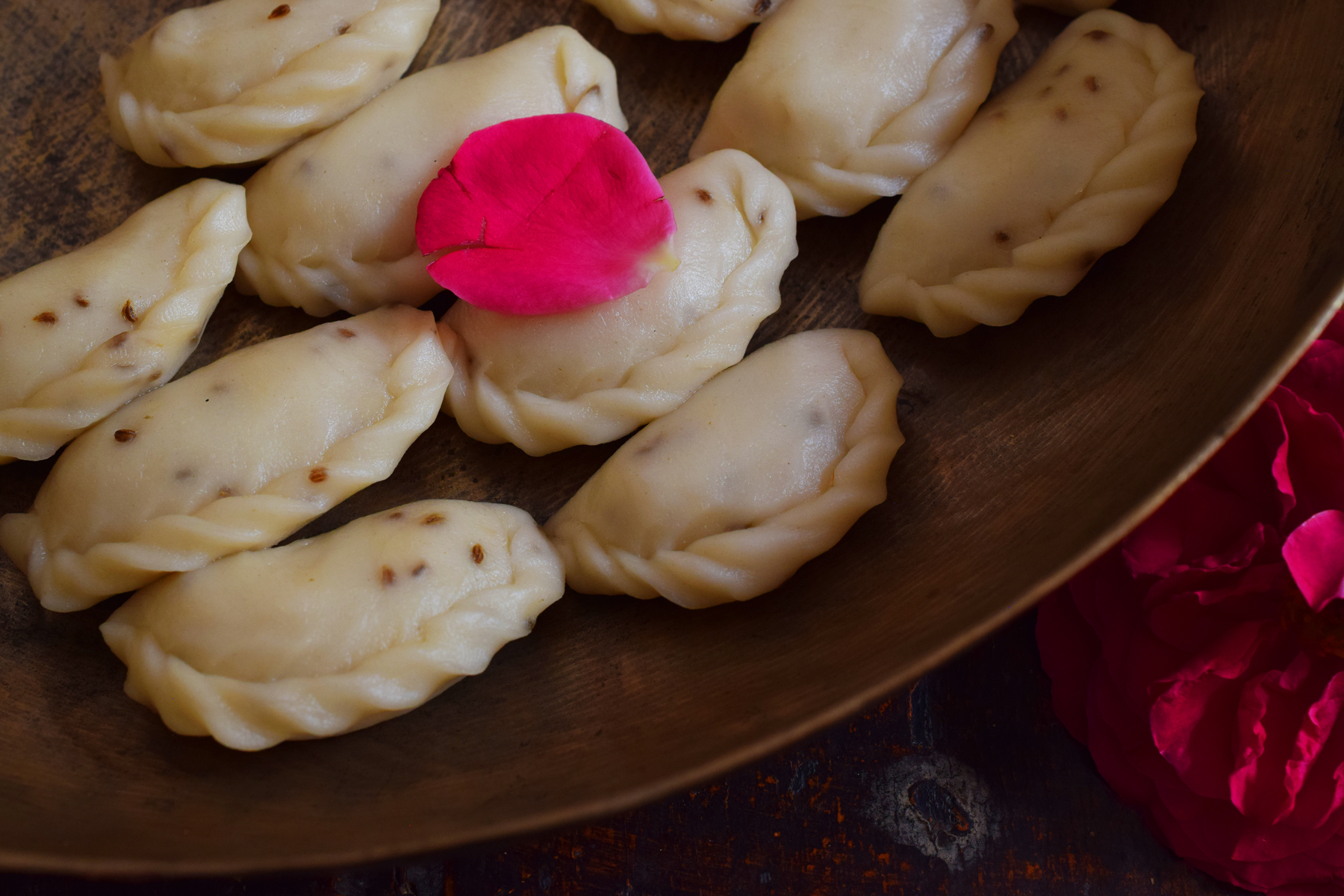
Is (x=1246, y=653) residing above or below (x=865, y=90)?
below

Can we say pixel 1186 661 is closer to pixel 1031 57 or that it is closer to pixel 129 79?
pixel 1031 57

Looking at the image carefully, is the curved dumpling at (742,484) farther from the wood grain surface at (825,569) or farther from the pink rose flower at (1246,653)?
the pink rose flower at (1246,653)

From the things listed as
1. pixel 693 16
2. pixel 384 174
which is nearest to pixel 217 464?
pixel 384 174

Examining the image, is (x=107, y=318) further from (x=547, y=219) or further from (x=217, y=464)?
(x=547, y=219)

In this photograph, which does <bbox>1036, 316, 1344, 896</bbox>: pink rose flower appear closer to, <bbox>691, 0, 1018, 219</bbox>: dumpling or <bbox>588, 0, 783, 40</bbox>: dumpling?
<bbox>691, 0, 1018, 219</bbox>: dumpling

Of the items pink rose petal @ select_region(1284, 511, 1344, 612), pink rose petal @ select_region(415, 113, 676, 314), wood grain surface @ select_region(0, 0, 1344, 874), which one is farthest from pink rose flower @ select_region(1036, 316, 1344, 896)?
pink rose petal @ select_region(415, 113, 676, 314)

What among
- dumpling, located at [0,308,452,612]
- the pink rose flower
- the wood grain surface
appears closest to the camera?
the wood grain surface

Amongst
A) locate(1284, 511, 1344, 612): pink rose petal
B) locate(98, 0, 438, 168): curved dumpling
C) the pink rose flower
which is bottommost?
the pink rose flower
